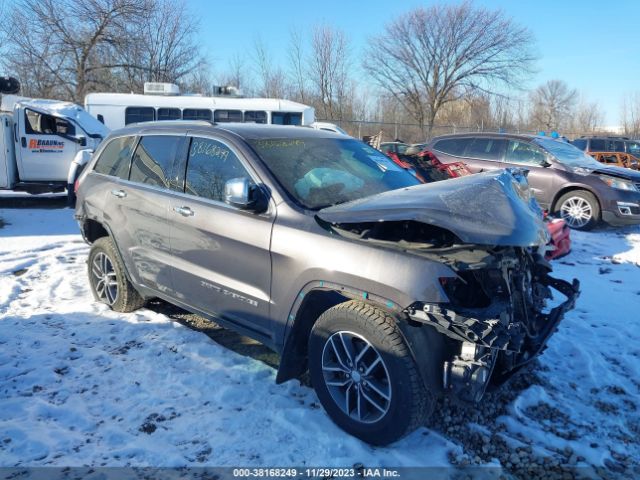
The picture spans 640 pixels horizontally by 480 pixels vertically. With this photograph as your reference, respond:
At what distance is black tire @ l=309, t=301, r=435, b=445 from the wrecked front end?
17 centimetres

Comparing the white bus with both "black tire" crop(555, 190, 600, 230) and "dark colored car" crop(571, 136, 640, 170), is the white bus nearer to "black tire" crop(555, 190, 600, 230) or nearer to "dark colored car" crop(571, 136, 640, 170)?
"black tire" crop(555, 190, 600, 230)

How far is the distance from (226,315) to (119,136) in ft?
7.94

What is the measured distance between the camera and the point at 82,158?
10.5m

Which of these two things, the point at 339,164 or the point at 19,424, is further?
the point at 339,164

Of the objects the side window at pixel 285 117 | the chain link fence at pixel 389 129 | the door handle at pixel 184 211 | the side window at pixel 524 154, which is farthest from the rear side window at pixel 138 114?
the door handle at pixel 184 211

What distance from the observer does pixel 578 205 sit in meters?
9.14

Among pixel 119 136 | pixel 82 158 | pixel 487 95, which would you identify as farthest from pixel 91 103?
pixel 487 95

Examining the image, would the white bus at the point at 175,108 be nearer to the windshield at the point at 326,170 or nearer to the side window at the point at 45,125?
the side window at the point at 45,125

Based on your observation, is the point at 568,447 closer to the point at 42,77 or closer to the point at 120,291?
the point at 120,291

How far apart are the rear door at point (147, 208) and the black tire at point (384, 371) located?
1705 mm

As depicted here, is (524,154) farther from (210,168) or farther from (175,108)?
(175,108)

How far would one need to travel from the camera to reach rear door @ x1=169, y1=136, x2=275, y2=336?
3346 mm

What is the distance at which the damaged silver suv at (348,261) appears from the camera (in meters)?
2.65

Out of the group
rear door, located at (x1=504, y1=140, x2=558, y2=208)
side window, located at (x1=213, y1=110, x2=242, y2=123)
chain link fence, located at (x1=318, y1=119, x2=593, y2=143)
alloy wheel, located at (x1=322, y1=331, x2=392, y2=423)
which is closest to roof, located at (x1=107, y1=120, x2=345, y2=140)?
alloy wheel, located at (x1=322, y1=331, x2=392, y2=423)
